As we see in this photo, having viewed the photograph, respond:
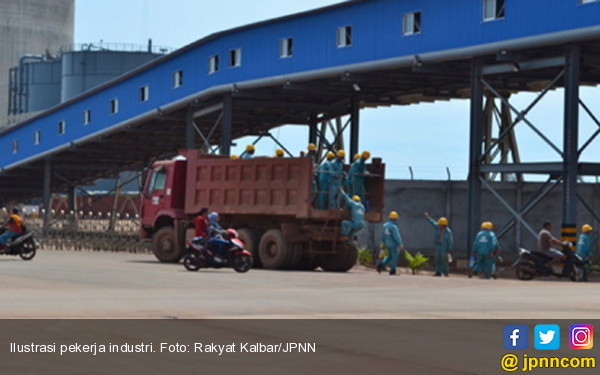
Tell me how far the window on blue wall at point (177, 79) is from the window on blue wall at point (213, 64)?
8.57 ft

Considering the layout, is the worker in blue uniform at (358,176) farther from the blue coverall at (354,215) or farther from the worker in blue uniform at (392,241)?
the worker in blue uniform at (392,241)

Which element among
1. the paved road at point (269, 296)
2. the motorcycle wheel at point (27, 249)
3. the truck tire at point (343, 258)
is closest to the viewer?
the paved road at point (269, 296)

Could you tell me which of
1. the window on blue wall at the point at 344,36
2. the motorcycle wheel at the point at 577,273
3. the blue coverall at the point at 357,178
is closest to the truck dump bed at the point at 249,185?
the blue coverall at the point at 357,178

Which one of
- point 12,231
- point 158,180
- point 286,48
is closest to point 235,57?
point 286,48

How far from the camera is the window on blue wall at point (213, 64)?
148 feet

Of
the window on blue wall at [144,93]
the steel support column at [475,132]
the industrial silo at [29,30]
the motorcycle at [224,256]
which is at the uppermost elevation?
the industrial silo at [29,30]

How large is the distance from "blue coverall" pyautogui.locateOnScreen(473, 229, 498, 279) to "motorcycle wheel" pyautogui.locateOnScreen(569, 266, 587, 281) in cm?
216

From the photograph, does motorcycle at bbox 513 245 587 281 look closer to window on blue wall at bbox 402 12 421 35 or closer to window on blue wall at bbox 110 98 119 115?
window on blue wall at bbox 402 12 421 35

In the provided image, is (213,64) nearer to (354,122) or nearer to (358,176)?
(354,122)

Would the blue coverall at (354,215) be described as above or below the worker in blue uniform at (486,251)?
above

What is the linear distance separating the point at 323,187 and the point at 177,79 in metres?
21.0

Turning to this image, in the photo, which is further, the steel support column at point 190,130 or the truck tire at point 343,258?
the steel support column at point 190,130
